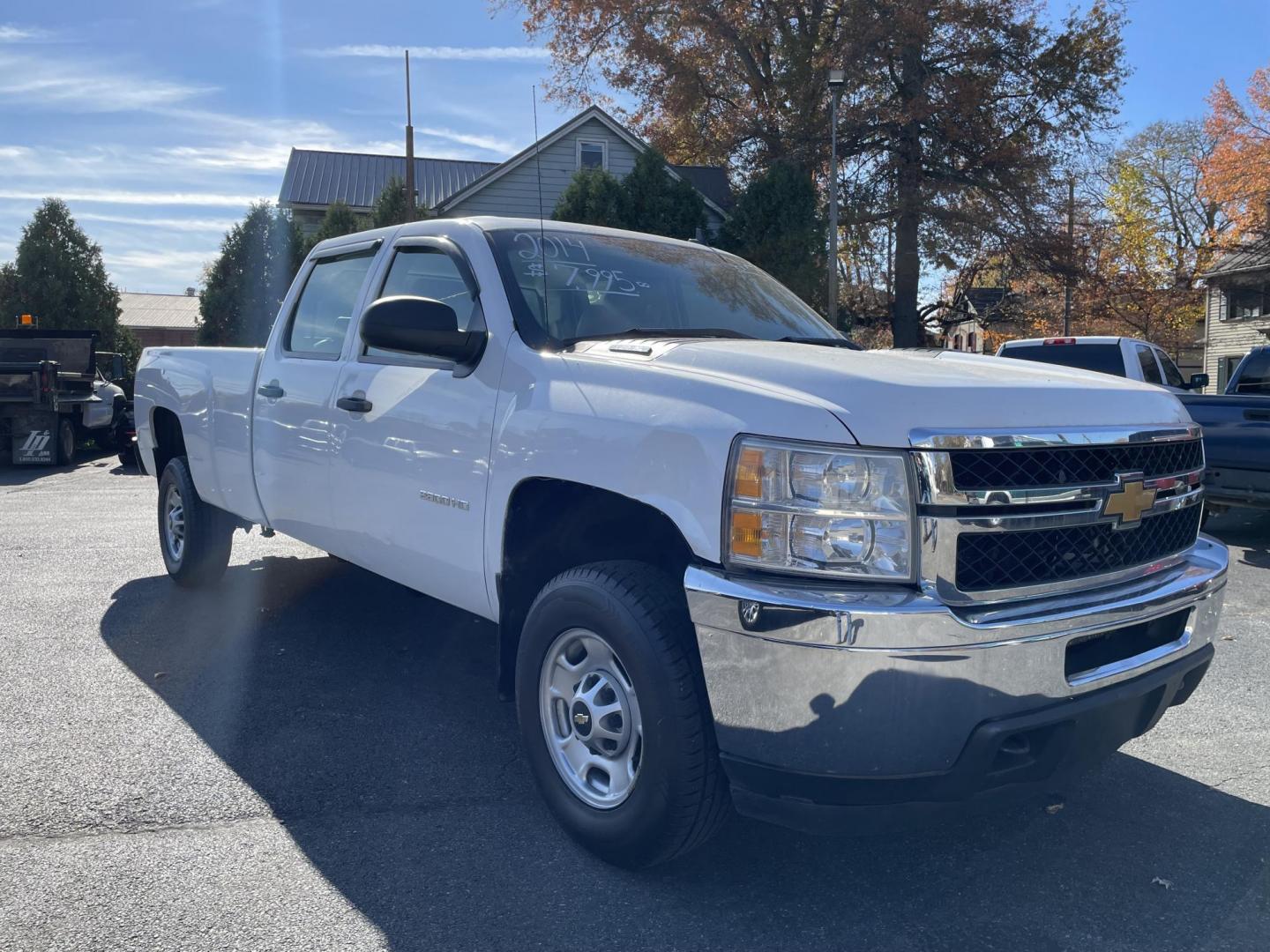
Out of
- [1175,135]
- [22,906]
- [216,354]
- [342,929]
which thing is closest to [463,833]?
[342,929]

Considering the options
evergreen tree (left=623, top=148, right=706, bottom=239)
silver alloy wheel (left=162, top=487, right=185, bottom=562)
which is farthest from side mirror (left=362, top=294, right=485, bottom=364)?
evergreen tree (left=623, top=148, right=706, bottom=239)

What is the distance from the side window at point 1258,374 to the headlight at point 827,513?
370 inches

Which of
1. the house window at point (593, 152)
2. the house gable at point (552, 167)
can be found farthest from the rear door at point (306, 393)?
the house window at point (593, 152)

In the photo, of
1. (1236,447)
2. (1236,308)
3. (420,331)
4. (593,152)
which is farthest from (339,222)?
(1236,308)

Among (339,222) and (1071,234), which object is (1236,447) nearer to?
(339,222)

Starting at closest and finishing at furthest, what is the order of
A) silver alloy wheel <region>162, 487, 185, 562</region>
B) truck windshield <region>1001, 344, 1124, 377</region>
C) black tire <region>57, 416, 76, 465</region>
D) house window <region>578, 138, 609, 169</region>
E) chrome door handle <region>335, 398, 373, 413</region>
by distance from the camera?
chrome door handle <region>335, 398, 373, 413</region>, silver alloy wheel <region>162, 487, 185, 562</region>, truck windshield <region>1001, 344, 1124, 377</region>, black tire <region>57, 416, 76, 465</region>, house window <region>578, 138, 609, 169</region>

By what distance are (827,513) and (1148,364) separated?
9637 mm

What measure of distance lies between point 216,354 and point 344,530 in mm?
1949

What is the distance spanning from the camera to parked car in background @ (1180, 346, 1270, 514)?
791cm

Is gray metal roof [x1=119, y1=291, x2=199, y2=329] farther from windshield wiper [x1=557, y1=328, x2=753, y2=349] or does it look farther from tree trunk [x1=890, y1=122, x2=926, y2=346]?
windshield wiper [x1=557, y1=328, x2=753, y2=349]

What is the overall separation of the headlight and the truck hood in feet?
0.31

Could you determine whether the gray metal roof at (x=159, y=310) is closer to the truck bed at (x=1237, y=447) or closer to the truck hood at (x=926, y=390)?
the truck bed at (x=1237, y=447)

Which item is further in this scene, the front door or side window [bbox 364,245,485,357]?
side window [bbox 364,245,485,357]

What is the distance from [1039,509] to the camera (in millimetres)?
2707
